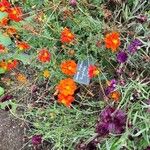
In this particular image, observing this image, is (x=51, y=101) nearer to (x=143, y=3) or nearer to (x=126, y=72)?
(x=126, y=72)

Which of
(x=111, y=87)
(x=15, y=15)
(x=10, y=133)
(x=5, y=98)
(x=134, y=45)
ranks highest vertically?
(x=15, y=15)

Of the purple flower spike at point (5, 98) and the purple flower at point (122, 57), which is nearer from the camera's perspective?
the purple flower at point (122, 57)

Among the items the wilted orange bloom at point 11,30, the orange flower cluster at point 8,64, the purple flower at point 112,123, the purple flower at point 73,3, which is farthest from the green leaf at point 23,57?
the purple flower at point 112,123

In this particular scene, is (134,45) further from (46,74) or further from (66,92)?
(46,74)

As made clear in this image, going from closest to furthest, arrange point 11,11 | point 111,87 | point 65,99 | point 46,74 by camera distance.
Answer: point 111,87 → point 65,99 → point 46,74 → point 11,11

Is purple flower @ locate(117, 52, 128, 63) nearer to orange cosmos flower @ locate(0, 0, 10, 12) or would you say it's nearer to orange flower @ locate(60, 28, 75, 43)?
orange flower @ locate(60, 28, 75, 43)

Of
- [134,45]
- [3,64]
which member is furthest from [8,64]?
[134,45]

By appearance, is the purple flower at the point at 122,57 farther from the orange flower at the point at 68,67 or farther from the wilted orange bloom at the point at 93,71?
the orange flower at the point at 68,67
